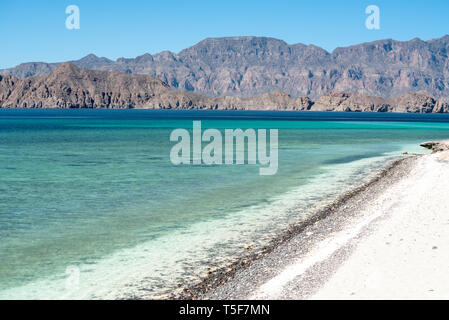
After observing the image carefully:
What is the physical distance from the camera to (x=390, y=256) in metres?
12.4

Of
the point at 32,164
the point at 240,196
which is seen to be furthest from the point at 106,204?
the point at 32,164

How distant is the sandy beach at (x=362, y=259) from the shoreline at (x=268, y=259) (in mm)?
28

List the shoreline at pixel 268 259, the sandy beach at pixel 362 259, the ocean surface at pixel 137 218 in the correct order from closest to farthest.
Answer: the sandy beach at pixel 362 259, the shoreline at pixel 268 259, the ocean surface at pixel 137 218

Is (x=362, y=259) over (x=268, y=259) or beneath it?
over

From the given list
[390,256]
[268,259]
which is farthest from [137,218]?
[390,256]

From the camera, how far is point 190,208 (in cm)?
2167

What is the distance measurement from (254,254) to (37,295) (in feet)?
20.4

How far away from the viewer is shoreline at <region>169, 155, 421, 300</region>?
11.4m

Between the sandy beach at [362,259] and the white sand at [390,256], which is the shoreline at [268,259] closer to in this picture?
the sandy beach at [362,259]

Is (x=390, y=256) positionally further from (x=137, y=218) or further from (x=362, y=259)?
(x=137, y=218)

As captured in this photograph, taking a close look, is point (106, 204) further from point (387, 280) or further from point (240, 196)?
point (387, 280)

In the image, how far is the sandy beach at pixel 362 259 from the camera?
34.1 feet

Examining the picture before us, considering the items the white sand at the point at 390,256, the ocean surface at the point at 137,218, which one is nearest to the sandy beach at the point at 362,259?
the white sand at the point at 390,256

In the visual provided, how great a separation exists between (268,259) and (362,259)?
8.59 feet
